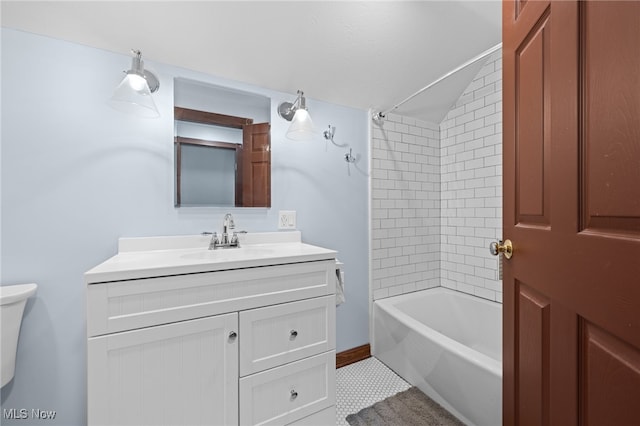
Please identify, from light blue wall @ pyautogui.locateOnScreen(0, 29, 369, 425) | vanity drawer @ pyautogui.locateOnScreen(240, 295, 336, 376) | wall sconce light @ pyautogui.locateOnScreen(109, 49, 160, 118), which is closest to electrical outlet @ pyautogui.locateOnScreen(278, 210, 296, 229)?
light blue wall @ pyautogui.locateOnScreen(0, 29, 369, 425)

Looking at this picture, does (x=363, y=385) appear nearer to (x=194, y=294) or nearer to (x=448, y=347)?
(x=448, y=347)

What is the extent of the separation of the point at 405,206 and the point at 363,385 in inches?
55.0

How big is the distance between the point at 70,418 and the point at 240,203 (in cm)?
137

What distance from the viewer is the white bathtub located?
135 centimetres

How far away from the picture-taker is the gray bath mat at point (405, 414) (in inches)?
58.1

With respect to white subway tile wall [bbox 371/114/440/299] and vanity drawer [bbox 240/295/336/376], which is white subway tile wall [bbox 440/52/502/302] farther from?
vanity drawer [bbox 240/295/336/376]

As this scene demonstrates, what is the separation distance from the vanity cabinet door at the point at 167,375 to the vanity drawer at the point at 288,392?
7cm

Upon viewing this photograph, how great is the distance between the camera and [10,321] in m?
1.15

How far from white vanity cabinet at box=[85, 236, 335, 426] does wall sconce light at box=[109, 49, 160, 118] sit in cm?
71

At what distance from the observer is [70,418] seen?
4.42 ft

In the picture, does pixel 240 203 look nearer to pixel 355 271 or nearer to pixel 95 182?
pixel 95 182

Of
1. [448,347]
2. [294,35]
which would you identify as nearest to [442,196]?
[448,347]

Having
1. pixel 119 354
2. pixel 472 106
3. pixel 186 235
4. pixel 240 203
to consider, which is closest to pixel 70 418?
pixel 119 354

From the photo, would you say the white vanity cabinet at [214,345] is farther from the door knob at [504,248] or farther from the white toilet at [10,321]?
the door knob at [504,248]
